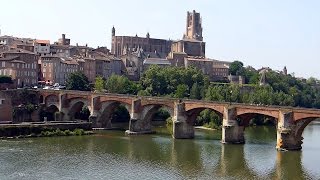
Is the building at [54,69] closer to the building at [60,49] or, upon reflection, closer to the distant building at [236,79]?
the building at [60,49]

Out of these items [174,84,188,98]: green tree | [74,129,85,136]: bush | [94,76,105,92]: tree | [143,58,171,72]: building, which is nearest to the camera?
[74,129,85,136]: bush

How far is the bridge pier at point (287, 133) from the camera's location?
5575cm

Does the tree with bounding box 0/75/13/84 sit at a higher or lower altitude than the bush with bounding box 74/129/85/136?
higher

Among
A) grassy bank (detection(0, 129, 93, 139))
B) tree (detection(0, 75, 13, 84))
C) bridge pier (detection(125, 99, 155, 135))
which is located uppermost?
tree (detection(0, 75, 13, 84))

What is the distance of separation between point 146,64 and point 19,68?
47365 millimetres

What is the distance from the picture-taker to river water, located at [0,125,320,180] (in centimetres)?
4356

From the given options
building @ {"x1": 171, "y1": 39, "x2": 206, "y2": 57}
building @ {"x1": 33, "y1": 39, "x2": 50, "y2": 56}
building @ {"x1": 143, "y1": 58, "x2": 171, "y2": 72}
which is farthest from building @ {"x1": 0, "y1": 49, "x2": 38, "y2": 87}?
building @ {"x1": 171, "y1": 39, "x2": 206, "y2": 57}

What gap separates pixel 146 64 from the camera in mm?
128375

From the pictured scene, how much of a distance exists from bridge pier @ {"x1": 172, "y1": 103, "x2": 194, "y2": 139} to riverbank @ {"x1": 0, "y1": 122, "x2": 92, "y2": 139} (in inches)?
425

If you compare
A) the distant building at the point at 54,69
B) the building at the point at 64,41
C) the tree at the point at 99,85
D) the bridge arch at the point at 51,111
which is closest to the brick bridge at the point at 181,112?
the bridge arch at the point at 51,111

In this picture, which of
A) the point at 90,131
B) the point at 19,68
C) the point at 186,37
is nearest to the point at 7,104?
the point at 90,131

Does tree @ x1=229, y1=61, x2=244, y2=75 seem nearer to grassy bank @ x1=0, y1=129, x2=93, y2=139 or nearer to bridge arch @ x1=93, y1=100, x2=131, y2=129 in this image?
bridge arch @ x1=93, y1=100, x2=131, y2=129

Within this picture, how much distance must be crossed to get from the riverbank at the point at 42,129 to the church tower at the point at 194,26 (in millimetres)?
94888

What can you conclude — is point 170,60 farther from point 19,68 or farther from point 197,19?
point 19,68
